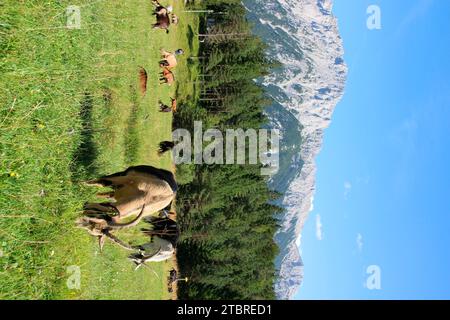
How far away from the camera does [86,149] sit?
1434 centimetres

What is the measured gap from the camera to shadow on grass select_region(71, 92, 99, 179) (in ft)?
44.6

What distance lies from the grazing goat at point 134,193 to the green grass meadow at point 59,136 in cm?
61

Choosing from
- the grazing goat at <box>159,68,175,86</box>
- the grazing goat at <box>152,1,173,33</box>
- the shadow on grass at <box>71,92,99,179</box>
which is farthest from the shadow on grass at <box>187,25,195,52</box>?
the shadow on grass at <box>71,92,99,179</box>

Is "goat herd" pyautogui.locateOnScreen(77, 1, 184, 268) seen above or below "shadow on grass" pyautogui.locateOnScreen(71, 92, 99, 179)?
below

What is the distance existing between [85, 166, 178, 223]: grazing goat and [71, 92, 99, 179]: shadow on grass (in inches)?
22.2

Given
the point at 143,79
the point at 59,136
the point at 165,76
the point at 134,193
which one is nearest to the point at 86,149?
the point at 59,136

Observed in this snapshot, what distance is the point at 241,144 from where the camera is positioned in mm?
48969

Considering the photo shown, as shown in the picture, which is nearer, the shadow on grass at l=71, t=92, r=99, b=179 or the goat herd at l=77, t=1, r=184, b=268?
the goat herd at l=77, t=1, r=184, b=268

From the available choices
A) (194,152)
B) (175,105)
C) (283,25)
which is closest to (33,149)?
(175,105)

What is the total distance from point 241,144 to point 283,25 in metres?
148

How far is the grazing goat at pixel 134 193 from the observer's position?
41.3 feet

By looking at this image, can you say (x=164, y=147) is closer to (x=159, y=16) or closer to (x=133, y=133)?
(x=133, y=133)

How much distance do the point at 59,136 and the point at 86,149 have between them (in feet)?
6.74

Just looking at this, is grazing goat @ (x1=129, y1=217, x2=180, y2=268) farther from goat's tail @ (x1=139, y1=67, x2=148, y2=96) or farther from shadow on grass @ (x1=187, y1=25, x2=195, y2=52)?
shadow on grass @ (x1=187, y1=25, x2=195, y2=52)
